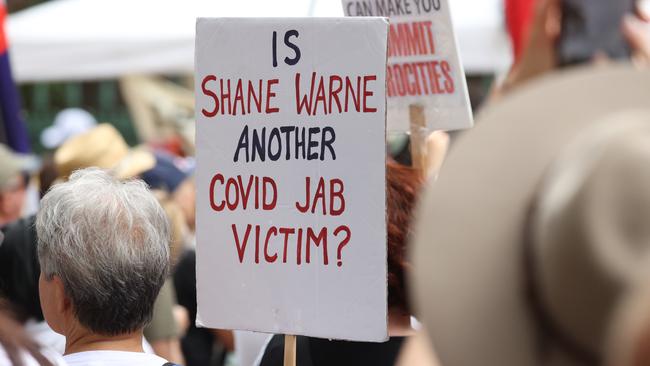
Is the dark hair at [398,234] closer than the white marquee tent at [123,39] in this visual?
Yes

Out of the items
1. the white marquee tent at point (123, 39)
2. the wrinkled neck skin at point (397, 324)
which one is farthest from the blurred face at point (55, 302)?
the white marquee tent at point (123, 39)

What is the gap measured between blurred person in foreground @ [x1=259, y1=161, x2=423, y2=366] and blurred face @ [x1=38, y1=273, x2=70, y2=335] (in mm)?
512

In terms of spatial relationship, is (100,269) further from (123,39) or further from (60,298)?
(123,39)

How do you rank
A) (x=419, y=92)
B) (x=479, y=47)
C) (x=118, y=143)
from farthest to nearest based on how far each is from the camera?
1. (x=479, y=47)
2. (x=118, y=143)
3. (x=419, y=92)

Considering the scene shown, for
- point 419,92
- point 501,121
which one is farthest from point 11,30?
point 501,121

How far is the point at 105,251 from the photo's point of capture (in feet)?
8.10

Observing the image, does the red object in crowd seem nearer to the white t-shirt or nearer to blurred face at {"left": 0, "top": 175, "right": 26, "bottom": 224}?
the white t-shirt

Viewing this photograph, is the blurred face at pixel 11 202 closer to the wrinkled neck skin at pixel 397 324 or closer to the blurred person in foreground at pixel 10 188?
the blurred person in foreground at pixel 10 188

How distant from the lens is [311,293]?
2.51 meters

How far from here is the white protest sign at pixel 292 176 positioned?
2.45 m

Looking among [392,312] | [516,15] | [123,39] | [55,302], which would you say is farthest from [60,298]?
[123,39]

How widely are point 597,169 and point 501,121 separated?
0.13 metres

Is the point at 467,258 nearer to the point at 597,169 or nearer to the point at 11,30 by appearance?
the point at 597,169

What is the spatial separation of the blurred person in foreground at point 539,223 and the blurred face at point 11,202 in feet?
16.3
